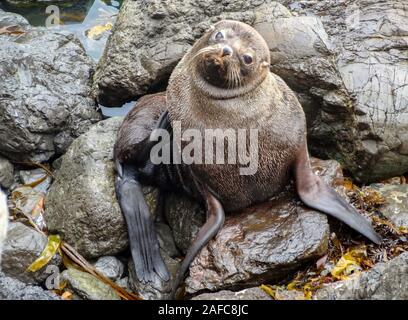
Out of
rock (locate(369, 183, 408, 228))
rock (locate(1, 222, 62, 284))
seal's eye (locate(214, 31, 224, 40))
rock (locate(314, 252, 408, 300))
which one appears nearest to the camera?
rock (locate(314, 252, 408, 300))

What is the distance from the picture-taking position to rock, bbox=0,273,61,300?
5.52 metres

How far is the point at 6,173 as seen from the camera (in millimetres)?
7508

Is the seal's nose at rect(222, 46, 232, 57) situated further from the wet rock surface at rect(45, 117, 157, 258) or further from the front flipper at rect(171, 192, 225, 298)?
the wet rock surface at rect(45, 117, 157, 258)

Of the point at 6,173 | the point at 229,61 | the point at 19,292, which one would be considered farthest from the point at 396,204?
the point at 6,173

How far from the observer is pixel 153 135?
23.0ft

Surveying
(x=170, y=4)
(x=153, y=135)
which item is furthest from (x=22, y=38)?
(x=153, y=135)

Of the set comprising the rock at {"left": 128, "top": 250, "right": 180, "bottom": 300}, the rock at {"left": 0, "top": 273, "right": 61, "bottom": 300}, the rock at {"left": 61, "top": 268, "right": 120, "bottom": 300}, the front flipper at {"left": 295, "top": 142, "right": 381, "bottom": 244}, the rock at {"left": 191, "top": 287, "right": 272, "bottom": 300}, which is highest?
the front flipper at {"left": 295, "top": 142, "right": 381, "bottom": 244}

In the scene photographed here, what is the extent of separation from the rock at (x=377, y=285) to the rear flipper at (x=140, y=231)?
5.47 feet

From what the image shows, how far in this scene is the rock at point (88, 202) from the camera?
6.73 m

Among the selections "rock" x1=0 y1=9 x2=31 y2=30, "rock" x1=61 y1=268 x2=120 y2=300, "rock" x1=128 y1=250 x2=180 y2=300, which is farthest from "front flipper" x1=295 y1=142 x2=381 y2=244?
"rock" x1=0 y1=9 x2=31 y2=30

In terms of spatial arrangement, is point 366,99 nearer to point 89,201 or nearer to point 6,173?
point 89,201

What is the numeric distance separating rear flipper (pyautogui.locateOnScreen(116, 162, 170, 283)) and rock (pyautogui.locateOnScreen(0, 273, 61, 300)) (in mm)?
1159

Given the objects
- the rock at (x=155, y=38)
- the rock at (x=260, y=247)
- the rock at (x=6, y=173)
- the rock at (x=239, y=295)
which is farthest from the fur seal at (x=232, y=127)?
the rock at (x=6, y=173)

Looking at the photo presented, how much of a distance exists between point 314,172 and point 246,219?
82 cm
